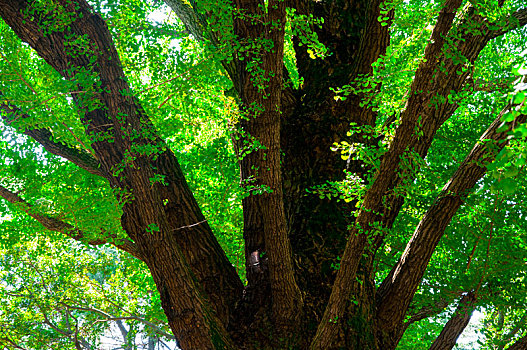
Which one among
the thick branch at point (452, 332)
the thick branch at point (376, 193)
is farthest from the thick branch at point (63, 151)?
the thick branch at point (452, 332)

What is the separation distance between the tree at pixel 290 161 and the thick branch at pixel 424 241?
14 mm

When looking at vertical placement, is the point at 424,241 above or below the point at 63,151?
below

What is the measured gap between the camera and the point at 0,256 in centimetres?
1274

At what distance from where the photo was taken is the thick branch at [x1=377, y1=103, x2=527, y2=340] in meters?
4.27

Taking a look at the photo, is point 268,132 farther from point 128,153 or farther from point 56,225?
point 56,225

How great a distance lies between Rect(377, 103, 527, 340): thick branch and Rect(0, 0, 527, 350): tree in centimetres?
1

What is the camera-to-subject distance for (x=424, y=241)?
15.0 feet

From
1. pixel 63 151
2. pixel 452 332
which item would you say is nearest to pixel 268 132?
pixel 63 151

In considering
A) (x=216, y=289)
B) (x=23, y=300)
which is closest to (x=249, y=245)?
(x=216, y=289)

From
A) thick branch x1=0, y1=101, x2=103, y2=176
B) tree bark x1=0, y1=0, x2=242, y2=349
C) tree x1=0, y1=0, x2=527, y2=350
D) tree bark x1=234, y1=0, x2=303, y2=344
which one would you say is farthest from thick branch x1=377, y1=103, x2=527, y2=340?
thick branch x1=0, y1=101, x2=103, y2=176

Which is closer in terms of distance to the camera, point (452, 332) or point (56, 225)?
point (56, 225)

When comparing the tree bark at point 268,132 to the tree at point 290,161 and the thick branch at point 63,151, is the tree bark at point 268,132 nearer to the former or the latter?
the tree at point 290,161

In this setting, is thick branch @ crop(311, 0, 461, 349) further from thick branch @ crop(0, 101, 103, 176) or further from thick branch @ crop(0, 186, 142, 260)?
thick branch @ crop(0, 101, 103, 176)

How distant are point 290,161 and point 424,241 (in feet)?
5.45
